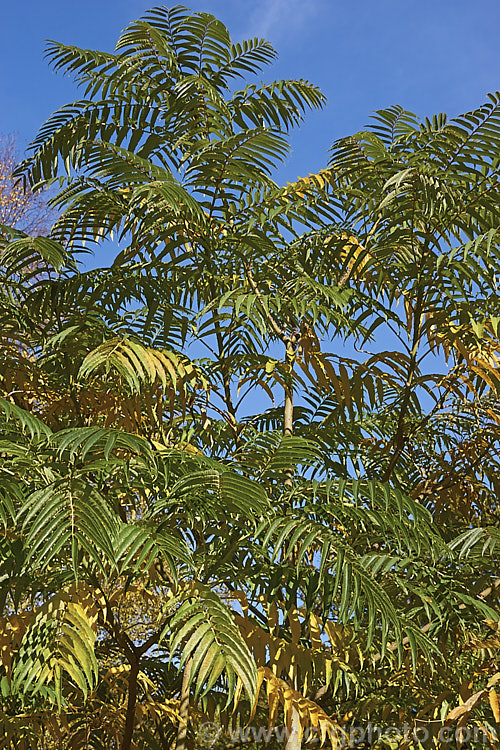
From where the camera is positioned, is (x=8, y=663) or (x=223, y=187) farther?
(x=223, y=187)

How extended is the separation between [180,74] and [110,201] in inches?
23.2

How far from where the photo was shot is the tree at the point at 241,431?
1.77 meters

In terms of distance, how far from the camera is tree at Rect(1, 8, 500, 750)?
5.82 ft

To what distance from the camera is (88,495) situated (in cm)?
161

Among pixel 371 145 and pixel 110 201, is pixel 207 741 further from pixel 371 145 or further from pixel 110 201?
pixel 371 145

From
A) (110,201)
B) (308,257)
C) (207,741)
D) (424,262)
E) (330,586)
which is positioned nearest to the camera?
(330,586)

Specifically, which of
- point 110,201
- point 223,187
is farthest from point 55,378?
point 223,187

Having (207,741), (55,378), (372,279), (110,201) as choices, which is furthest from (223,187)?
(207,741)

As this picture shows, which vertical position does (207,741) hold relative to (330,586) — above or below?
below

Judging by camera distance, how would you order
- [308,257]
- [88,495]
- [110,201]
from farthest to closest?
[308,257] < [110,201] < [88,495]

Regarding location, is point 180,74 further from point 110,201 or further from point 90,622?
point 90,622

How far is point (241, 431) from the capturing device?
2525 millimetres

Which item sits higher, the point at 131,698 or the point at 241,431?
the point at 241,431

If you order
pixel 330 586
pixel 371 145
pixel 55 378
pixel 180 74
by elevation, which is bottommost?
pixel 330 586
